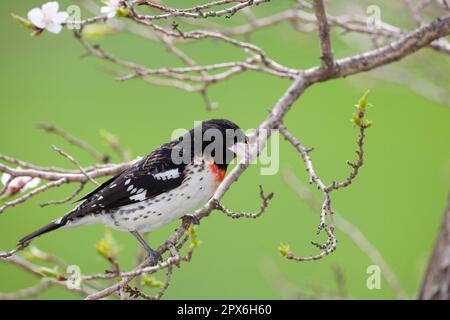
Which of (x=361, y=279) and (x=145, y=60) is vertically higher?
(x=145, y=60)

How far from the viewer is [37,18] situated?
3920 mm

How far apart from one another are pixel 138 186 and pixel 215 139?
553mm

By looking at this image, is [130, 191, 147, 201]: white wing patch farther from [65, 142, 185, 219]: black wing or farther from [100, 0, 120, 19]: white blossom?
Answer: [100, 0, 120, 19]: white blossom

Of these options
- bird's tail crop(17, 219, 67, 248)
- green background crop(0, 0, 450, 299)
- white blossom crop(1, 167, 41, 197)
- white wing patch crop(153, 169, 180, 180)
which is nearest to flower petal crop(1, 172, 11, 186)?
white blossom crop(1, 167, 41, 197)

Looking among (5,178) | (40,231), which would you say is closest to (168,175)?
(40,231)

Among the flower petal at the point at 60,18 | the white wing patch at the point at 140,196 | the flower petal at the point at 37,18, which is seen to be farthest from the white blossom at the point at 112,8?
the white wing patch at the point at 140,196

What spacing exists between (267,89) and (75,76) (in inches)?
125

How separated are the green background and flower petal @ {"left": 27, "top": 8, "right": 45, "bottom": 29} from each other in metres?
2.99

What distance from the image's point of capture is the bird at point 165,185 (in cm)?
441

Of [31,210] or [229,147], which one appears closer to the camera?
[229,147]

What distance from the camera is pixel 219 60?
11984 mm

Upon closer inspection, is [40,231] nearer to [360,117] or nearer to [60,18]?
[60,18]
